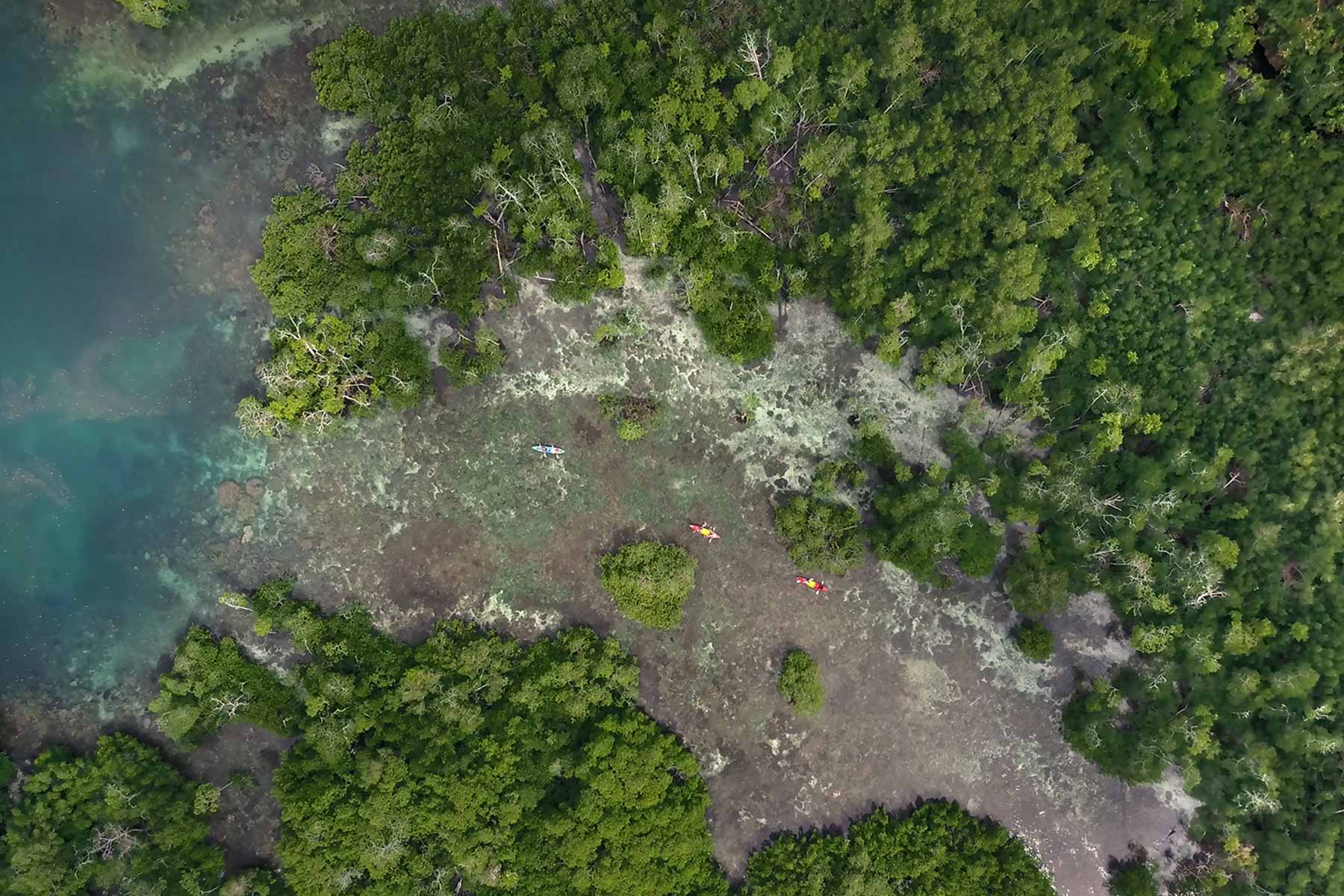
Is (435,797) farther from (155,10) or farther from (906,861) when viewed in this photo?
(155,10)

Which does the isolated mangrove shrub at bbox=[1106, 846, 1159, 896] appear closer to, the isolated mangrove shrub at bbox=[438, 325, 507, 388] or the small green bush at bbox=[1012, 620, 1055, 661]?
the small green bush at bbox=[1012, 620, 1055, 661]

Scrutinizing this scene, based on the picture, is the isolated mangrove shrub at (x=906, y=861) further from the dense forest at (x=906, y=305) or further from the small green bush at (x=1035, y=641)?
the small green bush at (x=1035, y=641)

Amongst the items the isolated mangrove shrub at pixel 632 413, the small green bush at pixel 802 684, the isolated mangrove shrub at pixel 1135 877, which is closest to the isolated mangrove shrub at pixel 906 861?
the isolated mangrove shrub at pixel 1135 877

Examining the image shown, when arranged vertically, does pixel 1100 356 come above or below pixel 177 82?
below

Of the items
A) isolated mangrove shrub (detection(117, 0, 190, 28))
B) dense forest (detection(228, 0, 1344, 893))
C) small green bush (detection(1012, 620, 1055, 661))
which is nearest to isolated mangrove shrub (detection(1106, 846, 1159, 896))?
dense forest (detection(228, 0, 1344, 893))

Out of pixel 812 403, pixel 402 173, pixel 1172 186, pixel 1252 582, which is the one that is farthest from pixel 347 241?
pixel 1252 582

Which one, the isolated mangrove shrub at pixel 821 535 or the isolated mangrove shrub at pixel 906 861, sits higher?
the isolated mangrove shrub at pixel 821 535

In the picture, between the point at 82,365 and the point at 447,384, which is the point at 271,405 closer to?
the point at 447,384
